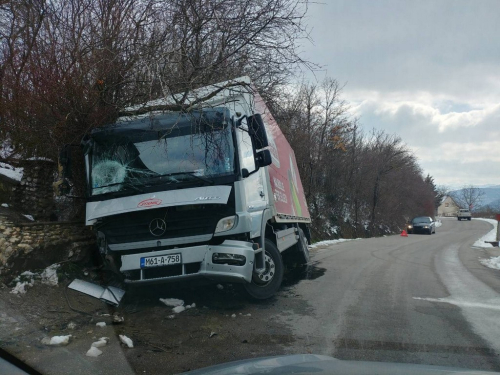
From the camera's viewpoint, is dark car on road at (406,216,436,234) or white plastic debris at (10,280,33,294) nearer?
white plastic debris at (10,280,33,294)

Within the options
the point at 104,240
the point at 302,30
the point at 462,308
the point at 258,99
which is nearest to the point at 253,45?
the point at 302,30

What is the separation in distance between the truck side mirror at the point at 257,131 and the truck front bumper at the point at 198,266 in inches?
58.1

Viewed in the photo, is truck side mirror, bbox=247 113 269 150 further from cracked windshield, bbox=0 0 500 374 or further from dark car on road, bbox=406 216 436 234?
dark car on road, bbox=406 216 436 234

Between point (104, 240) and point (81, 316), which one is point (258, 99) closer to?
point (104, 240)

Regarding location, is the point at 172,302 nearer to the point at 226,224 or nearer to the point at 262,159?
the point at 226,224

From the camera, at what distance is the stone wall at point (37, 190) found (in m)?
9.51

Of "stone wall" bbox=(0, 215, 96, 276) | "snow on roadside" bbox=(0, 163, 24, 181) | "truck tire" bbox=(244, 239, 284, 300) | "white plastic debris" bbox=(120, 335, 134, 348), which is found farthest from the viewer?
"snow on roadside" bbox=(0, 163, 24, 181)

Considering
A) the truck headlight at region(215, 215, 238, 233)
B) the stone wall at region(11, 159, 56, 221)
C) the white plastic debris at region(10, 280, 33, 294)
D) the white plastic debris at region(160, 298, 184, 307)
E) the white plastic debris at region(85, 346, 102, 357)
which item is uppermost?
the stone wall at region(11, 159, 56, 221)

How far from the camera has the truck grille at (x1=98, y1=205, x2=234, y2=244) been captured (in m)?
5.98

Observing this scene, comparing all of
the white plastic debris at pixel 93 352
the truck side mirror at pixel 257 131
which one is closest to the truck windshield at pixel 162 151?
the truck side mirror at pixel 257 131

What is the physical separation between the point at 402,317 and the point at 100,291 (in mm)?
4313

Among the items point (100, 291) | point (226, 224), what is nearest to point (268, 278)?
point (226, 224)

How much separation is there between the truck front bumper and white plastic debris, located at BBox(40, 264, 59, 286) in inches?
48.1

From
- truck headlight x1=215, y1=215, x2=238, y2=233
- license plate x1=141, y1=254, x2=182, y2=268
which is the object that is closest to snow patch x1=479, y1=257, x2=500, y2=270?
truck headlight x1=215, y1=215, x2=238, y2=233
